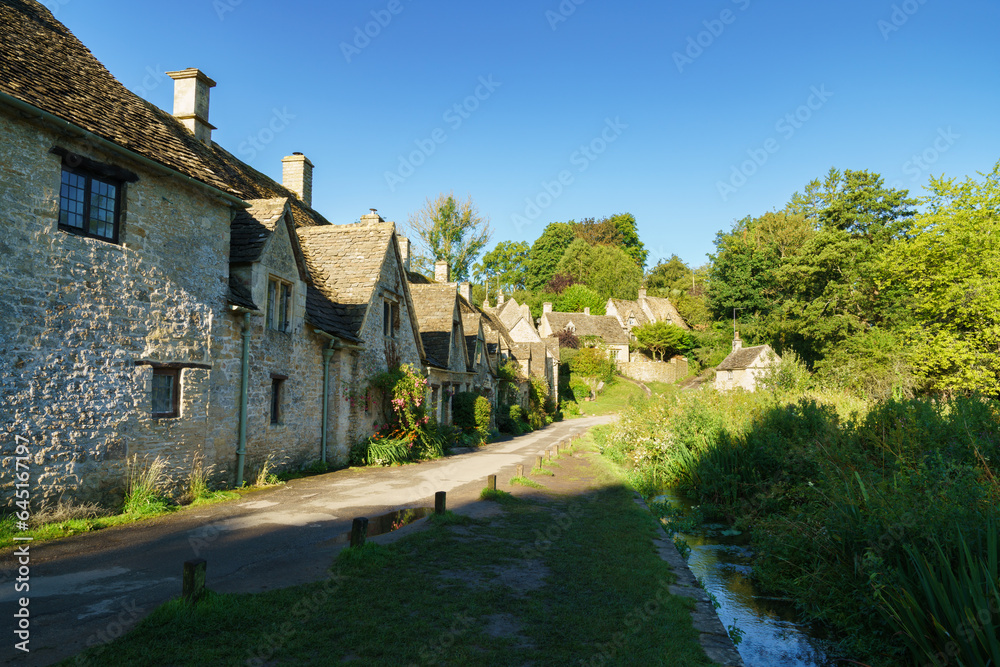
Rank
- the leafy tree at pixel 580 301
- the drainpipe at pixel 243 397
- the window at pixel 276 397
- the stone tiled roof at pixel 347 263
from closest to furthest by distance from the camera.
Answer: the drainpipe at pixel 243 397, the window at pixel 276 397, the stone tiled roof at pixel 347 263, the leafy tree at pixel 580 301

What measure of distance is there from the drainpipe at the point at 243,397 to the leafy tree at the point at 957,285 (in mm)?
30745

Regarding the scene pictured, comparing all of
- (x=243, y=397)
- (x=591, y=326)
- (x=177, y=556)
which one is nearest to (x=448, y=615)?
(x=177, y=556)

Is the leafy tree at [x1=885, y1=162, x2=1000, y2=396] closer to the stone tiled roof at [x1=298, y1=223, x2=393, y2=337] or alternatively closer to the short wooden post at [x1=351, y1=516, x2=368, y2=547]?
the stone tiled roof at [x1=298, y1=223, x2=393, y2=337]

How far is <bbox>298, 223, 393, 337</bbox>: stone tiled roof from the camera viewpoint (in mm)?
17969

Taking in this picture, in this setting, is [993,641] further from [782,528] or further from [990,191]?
[990,191]

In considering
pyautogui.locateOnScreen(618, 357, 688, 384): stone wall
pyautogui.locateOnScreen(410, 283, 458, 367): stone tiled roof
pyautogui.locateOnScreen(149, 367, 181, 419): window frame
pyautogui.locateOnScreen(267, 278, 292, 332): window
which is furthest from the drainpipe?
pyautogui.locateOnScreen(618, 357, 688, 384): stone wall

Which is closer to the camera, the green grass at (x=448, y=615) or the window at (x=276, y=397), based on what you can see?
the green grass at (x=448, y=615)

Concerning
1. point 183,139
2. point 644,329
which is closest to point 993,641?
point 183,139

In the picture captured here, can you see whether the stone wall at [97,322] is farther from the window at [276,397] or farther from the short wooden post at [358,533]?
the short wooden post at [358,533]

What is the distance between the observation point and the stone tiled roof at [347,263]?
18.0 metres

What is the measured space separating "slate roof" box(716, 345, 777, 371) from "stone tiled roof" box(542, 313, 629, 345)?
16.7 metres

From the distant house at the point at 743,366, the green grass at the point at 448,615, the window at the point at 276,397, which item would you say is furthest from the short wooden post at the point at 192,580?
the distant house at the point at 743,366

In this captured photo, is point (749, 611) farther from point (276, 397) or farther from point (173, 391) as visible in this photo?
point (276, 397)

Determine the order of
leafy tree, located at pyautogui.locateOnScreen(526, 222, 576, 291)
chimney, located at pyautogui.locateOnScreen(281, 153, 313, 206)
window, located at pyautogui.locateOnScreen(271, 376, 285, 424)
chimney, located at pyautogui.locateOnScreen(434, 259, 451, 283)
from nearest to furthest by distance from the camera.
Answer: window, located at pyautogui.locateOnScreen(271, 376, 285, 424)
chimney, located at pyautogui.locateOnScreen(281, 153, 313, 206)
chimney, located at pyautogui.locateOnScreen(434, 259, 451, 283)
leafy tree, located at pyautogui.locateOnScreen(526, 222, 576, 291)
